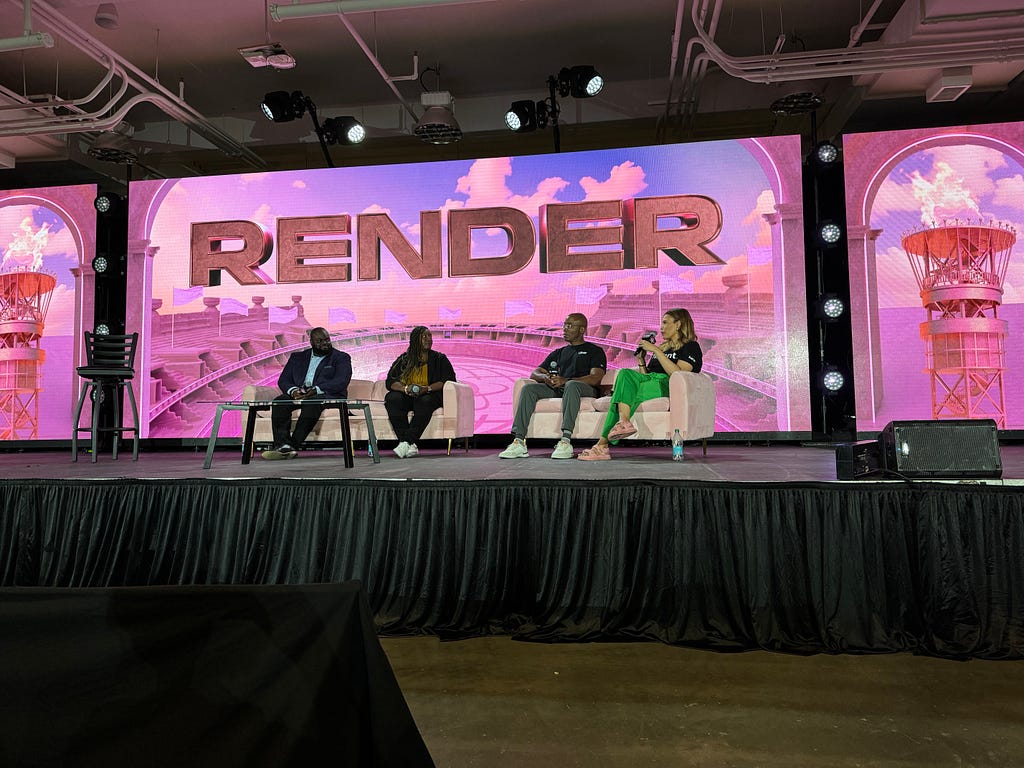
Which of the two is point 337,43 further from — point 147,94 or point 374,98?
point 147,94

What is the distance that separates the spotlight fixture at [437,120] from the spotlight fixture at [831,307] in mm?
3442

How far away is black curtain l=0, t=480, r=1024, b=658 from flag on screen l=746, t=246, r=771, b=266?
13.5ft

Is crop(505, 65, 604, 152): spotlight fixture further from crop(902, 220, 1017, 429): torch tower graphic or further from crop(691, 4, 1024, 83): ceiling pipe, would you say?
crop(902, 220, 1017, 429): torch tower graphic

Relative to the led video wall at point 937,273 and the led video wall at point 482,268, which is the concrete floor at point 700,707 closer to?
the led video wall at point 482,268

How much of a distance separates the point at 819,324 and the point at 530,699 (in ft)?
16.9

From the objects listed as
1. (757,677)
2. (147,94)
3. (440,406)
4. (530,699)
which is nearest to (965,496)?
(757,677)

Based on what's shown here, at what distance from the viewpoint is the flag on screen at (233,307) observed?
21.1 ft

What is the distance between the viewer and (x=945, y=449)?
2162 mm

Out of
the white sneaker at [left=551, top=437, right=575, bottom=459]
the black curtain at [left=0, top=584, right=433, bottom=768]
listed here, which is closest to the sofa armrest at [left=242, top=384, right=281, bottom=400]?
the white sneaker at [left=551, top=437, right=575, bottom=459]

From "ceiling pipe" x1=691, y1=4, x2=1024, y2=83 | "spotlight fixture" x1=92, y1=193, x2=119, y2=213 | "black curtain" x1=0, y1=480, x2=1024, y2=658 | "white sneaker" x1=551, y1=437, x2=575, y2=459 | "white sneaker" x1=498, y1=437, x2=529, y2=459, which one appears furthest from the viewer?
"spotlight fixture" x1=92, y1=193, x2=119, y2=213

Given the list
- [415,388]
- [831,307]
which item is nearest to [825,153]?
[831,307]

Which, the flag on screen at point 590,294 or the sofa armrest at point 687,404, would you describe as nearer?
the sofa armrest at point 687,404

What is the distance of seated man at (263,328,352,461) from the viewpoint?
4.68m

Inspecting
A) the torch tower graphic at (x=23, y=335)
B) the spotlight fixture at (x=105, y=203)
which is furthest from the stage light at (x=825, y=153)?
the torch tower graphic at (x=23, y=335)
